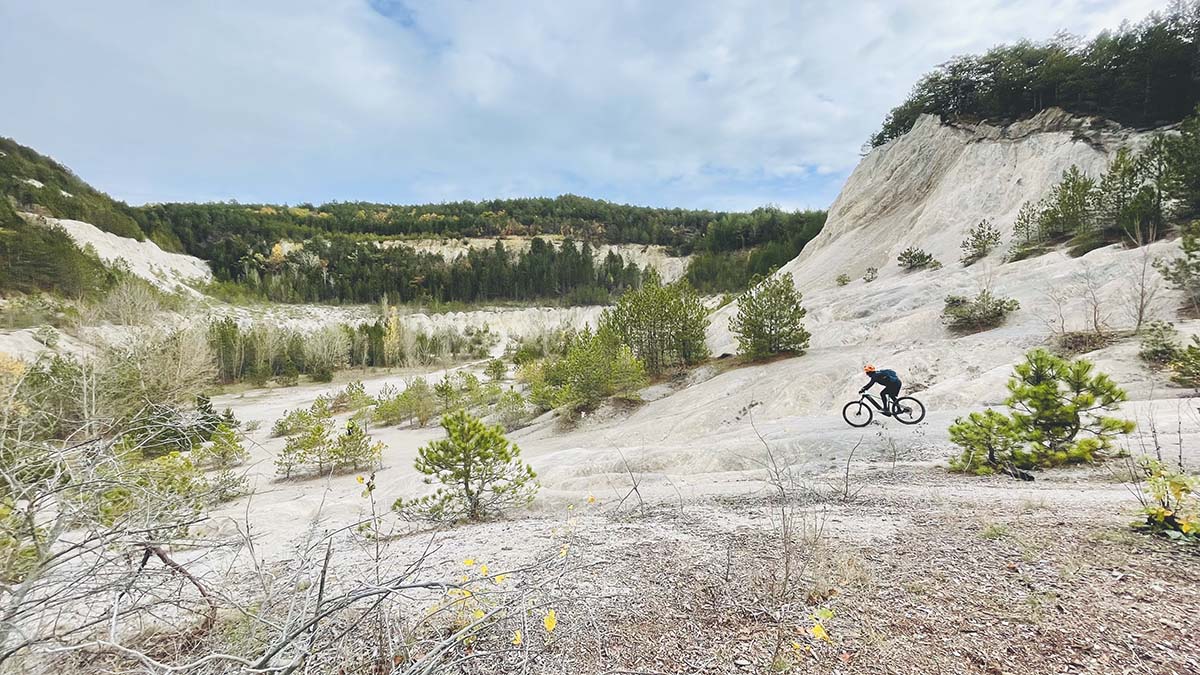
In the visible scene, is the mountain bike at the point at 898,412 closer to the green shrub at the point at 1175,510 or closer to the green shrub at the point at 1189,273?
the green shrub at the point at 1175,510

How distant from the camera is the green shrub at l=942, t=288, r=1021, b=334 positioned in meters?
15.2

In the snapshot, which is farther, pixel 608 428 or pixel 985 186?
pixel 985 186

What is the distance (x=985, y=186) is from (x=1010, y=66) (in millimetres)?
9983

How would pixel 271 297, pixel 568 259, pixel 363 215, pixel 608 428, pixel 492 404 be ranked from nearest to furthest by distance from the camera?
pixel 608 428 → pixel 492 404 → pixel 271 297 → pixel 568 259 → pixel 363 215

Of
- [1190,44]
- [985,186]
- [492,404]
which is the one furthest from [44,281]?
[1190,44]

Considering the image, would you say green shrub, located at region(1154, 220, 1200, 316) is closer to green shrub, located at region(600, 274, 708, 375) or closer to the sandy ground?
the sandy ground

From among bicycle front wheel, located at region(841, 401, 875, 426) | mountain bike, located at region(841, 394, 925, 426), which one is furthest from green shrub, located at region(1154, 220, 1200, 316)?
bicycle front wheel, located at region(841, 401, 875, 426)

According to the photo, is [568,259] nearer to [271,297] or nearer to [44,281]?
[271,297]

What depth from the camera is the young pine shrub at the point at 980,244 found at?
2236cm

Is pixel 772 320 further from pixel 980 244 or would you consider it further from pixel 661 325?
pixel 980 244

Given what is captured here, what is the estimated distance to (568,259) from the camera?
87.2 m

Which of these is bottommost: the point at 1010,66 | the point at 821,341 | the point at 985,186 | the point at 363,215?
the point at 821,341

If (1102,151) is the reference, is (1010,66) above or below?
above

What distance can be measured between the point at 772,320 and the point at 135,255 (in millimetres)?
→ 70165
